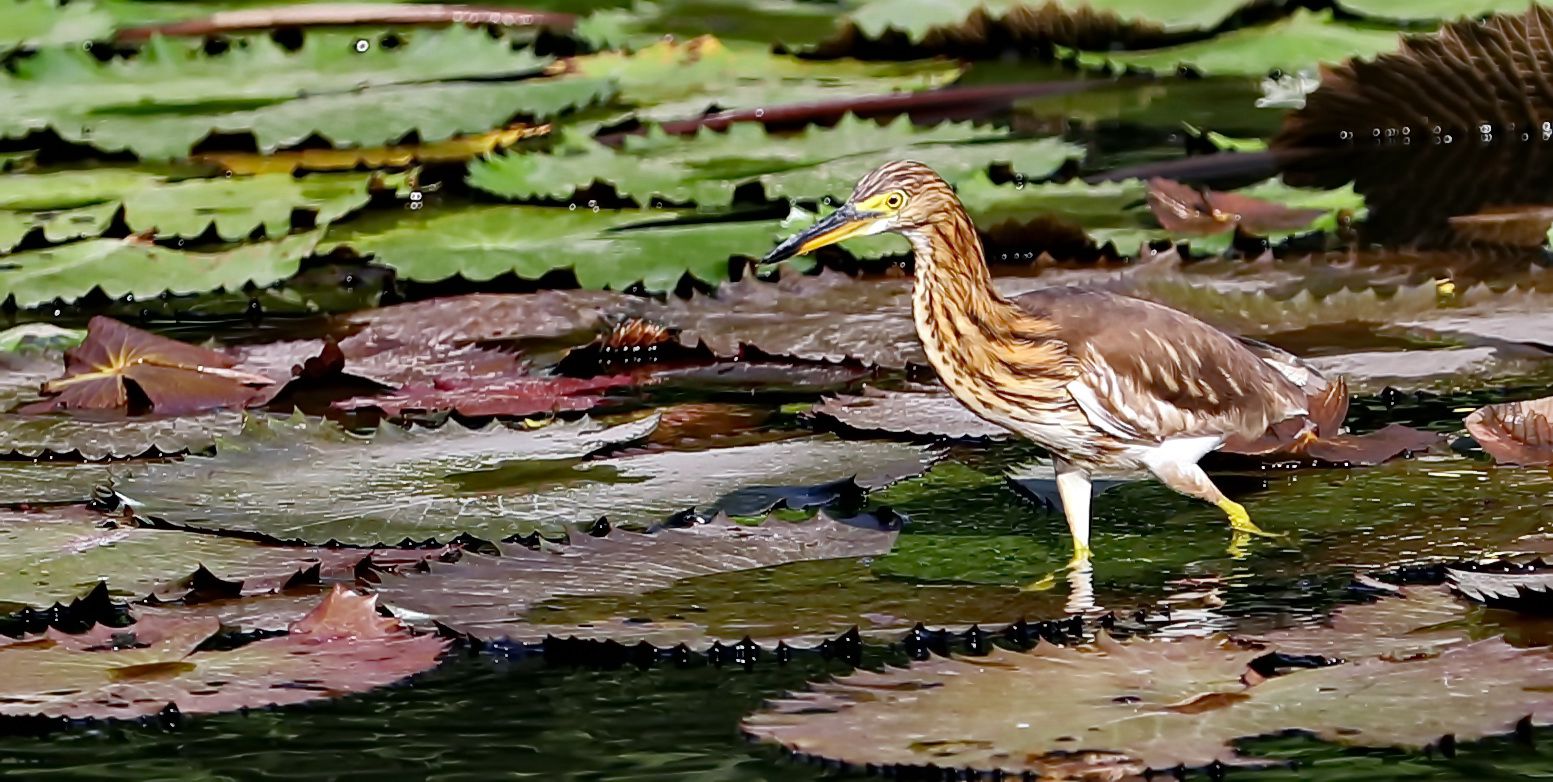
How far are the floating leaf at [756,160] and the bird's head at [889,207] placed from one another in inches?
91.0

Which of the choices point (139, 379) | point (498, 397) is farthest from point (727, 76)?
point (139, 379)

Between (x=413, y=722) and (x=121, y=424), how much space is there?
1.78 m

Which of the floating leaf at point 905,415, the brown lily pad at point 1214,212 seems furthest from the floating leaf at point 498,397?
the brown lily pad at point 1214,212

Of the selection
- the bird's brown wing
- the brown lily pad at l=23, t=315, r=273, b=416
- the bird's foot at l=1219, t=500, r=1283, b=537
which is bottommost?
the bird's foot at l=1219, t=500, r=1283, b=537

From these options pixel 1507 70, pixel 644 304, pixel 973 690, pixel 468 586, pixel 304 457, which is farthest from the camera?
pixel 1507 70

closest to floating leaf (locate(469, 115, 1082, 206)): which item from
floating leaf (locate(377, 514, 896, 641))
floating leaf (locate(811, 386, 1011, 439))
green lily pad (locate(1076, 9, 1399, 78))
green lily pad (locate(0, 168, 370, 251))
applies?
green lily pad (locate(0, 168, 370, 251))

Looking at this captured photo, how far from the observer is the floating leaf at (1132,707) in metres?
2.73

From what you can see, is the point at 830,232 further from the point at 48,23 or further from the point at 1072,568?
the point at 48,23

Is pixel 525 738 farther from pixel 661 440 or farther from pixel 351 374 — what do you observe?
pixel 351 374

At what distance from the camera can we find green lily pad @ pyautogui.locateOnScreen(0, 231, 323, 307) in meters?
5.82

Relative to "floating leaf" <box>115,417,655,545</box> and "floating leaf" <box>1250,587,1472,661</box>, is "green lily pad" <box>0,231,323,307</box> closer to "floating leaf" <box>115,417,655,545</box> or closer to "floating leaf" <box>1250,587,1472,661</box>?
"floating leaf" <box>115,417,655,545</box>

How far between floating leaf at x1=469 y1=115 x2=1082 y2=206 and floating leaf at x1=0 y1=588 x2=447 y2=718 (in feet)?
10.1

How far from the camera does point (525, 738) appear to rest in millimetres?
3023

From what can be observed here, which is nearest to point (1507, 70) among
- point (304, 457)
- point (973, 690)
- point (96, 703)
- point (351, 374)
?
point (351, 374)
